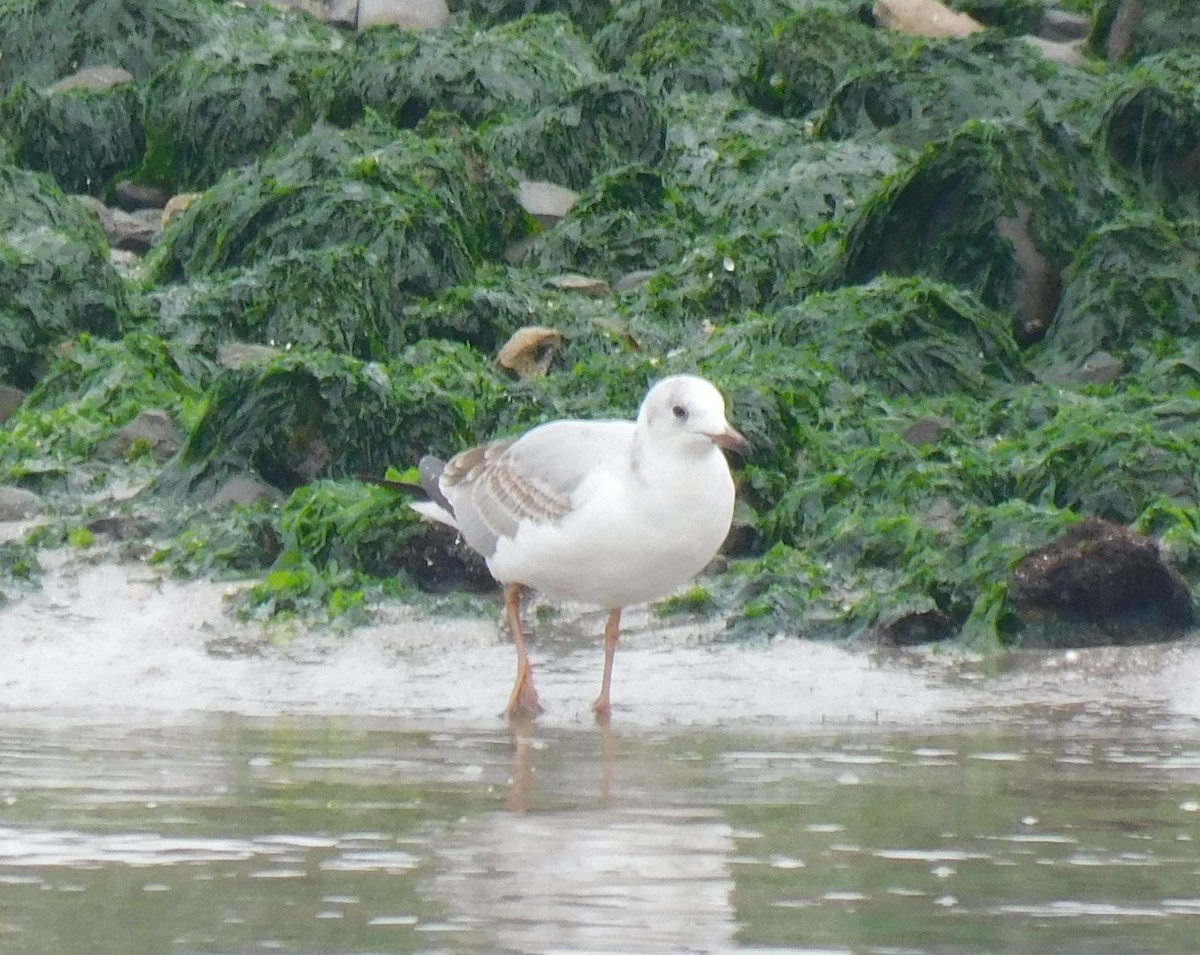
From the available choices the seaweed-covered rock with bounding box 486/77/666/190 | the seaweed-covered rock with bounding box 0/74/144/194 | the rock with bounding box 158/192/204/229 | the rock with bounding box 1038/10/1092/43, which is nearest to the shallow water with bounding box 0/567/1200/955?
the seaweed-covered rock with bounding box 486/77/666/190

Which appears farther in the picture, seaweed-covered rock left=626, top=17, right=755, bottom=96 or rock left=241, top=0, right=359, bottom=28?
rock left=241, top=0, right=359, bottom=28

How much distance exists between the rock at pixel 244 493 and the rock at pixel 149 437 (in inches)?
34.5

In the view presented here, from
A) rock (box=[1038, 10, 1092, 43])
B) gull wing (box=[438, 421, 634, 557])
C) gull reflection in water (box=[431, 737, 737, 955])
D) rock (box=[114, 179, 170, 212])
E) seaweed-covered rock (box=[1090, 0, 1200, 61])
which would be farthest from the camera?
rock (box=[1038, 10, 1092, 43])

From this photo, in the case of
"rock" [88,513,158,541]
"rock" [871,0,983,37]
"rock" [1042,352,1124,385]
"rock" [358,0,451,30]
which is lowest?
"rock" [88,513,158,541]

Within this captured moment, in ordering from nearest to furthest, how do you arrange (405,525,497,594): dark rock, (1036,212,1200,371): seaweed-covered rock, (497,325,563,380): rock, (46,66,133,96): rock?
1. (405,525,497,594): dark rock
2. (1036,212,1200,371): seaweed-covered rock
3. (497,325,563,380): rock
4. (46,66,133,96): rock

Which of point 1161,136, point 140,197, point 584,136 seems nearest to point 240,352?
point 584,136

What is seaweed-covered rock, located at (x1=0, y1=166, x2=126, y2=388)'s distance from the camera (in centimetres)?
1060

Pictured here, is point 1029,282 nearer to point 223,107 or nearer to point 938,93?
point 938,93

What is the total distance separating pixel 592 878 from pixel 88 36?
39.5 ft

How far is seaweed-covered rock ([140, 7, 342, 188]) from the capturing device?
537 inches

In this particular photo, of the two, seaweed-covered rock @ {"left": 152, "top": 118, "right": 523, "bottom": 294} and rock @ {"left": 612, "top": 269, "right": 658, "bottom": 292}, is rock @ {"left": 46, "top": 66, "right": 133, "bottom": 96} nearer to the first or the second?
seaweed-covered rock @ {"left": 152, "top": 118, "right": 523, "bottom": 294}

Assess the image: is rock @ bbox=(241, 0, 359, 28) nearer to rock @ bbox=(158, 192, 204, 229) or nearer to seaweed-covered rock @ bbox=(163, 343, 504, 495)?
rock @ bbox=(158, 192, 204, 229)

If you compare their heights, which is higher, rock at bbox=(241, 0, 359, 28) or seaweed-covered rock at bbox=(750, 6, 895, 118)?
rock at bbox=(241, 0, 359, 28)

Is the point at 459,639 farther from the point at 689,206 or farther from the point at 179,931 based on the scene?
the point at 689,206
